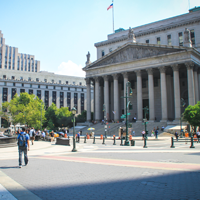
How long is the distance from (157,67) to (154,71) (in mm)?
5857

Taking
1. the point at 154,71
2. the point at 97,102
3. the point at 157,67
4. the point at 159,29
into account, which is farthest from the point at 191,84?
the point at 159,29

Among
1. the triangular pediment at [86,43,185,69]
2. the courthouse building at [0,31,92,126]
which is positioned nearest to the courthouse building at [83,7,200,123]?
the triangular pediment at [86,43,185,69]

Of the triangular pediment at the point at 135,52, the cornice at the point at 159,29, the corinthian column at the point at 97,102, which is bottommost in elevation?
the corinthian column at the point at 97,102

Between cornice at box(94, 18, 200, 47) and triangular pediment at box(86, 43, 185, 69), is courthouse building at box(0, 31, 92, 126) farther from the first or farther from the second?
triangular pediment at box(86, 43, 185, 69)

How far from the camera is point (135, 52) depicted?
190 feet

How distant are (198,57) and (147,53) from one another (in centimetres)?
1208

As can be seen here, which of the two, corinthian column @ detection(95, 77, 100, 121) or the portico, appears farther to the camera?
corinthian column @ detection(95, 77, 100, 121)

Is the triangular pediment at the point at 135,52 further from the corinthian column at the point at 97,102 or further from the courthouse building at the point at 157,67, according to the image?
the corinthian column at the point at 97,102

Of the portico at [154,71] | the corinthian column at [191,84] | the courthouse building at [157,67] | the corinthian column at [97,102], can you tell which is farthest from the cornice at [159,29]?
the corinthian column at [191,84]

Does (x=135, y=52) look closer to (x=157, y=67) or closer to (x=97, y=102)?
(x=157, y=67)

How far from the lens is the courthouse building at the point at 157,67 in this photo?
5198 centimetres

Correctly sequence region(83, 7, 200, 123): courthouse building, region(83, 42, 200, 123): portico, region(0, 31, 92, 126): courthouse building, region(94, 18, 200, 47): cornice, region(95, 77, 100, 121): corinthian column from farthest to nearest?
1. region(0, 31, 92, 126): courthouse building
2. region(95, 77, 100, 121): corinthian column
3. region(94, 18, 200, 47): cornice
4. region(83, 7, 200, 123): courthouse building
5. region(83, 42, 200, 123): portico

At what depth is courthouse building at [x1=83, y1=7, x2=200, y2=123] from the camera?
52.0 m

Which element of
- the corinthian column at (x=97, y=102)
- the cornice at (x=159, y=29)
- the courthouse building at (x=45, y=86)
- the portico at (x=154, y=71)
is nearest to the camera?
the portico at (x=154, y=71)
